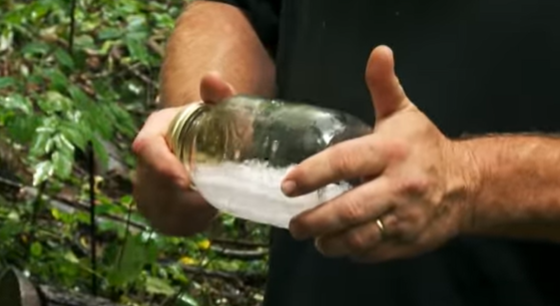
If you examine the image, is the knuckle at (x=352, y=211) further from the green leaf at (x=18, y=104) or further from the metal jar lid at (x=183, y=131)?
the green leaf at (x=18, y=104)

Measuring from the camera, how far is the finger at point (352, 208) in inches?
43.2

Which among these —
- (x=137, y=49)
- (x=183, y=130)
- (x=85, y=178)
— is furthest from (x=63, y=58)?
(x=183, y=130)

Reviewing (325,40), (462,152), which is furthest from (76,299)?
(462,152)

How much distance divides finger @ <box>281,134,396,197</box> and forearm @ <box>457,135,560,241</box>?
14cm

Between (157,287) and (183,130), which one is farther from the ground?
(183,130)

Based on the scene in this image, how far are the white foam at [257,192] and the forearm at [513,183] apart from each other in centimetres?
17

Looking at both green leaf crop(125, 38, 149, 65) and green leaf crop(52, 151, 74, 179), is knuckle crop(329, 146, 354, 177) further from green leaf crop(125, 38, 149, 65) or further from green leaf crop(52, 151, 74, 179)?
green leaf crop(125, 38, 149, 65)

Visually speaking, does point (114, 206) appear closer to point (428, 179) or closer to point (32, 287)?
point (32, 287)

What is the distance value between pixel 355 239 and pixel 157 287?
1.86 meters

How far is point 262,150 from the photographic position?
1.17m

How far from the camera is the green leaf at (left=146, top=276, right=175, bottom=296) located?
2.94 metres

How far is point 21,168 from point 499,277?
2134 millimetres

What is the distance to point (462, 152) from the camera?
1208 mm

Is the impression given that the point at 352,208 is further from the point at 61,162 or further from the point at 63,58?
the point at 63,58
